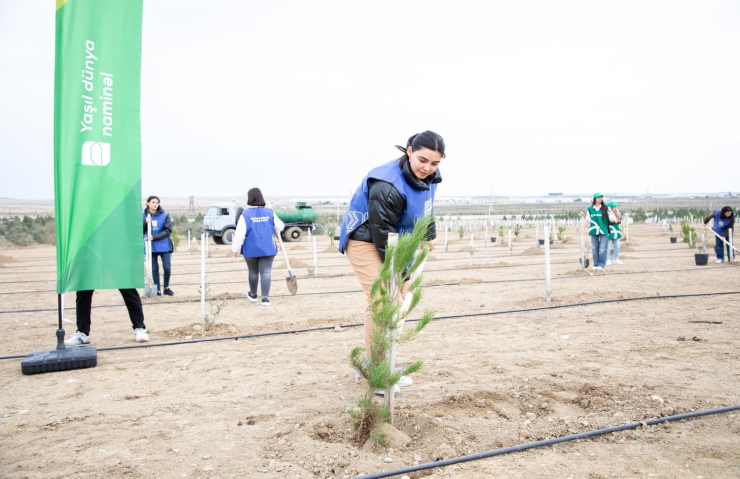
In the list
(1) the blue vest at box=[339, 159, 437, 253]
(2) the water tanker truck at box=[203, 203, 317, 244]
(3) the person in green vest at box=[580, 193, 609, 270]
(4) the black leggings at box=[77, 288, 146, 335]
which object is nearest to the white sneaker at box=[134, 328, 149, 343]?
(4) the black leggings at box=[77, 288, 146, 335]

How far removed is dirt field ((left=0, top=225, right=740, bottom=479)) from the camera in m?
2.57

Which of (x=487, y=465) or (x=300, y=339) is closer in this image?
(x=487, y=465)

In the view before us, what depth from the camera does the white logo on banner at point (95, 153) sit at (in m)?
4.42

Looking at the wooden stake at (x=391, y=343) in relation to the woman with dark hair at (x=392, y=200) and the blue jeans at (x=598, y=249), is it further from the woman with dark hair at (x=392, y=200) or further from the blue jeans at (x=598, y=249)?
the blue jeans at (x=598, y=249)

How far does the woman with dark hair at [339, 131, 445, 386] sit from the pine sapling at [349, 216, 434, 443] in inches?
7.4

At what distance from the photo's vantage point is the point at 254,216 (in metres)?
7.30

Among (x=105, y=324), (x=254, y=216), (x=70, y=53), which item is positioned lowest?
(x=105, y=324)

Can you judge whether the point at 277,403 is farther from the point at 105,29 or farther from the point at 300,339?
the point at 105,29

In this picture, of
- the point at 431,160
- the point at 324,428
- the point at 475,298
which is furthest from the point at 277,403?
the point at 475,298

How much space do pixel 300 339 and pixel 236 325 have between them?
1.14 m

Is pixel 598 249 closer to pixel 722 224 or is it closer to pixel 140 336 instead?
pixel 722 224

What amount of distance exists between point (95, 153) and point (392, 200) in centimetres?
279

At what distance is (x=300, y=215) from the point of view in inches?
1150

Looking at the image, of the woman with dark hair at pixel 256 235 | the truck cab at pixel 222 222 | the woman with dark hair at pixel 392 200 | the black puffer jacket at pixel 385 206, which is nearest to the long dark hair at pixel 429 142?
the woman with dark hair at pixel 392 200
